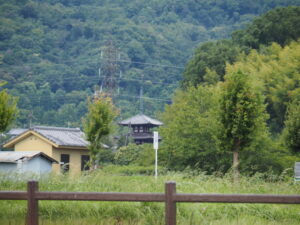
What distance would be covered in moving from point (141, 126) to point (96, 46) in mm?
55550

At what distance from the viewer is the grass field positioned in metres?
8.95

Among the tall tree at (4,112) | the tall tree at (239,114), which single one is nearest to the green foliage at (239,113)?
the tall tree at (239,114)

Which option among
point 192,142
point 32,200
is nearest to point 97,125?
point 192,142

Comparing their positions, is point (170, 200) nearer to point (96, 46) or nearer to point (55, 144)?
point (55, 144)

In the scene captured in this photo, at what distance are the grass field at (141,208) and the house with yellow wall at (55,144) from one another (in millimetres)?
23407

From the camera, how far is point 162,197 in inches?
246

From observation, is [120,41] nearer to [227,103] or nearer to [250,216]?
[227,103]

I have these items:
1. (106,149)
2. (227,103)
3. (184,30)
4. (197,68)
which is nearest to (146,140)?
(197,68)

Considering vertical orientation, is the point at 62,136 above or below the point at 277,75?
below

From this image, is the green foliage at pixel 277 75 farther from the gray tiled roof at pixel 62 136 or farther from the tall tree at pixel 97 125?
the gray tiled roof at pixel 62 136

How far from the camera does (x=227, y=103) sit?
21.4 m

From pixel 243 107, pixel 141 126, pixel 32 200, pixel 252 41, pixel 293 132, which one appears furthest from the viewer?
pixel 141 126

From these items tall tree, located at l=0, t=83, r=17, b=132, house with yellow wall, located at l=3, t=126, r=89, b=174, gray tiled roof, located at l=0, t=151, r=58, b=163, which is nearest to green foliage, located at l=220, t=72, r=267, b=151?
tall tree, located at l=0, t=83, r=17, b=132

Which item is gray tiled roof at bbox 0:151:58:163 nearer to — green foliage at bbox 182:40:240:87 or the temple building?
green foliage at bbox 182:40:240:87
